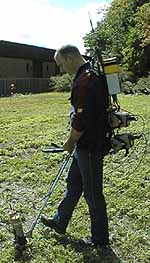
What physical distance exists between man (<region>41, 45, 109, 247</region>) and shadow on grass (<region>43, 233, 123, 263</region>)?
0.07m

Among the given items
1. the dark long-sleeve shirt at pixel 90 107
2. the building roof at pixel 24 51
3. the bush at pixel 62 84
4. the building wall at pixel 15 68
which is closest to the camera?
the dark long-sleeve shirt at pixel 90 107

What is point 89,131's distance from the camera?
3785 millimetres

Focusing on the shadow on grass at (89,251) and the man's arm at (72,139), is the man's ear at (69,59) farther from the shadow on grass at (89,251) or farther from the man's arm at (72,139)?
the shadow on grass at (89,251)

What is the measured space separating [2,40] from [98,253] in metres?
32.9

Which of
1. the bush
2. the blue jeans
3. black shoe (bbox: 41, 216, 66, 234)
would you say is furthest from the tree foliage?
the blue jeans

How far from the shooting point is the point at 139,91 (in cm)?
2539

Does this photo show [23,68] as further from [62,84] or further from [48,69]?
[62,84]

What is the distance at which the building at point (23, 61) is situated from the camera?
3609 cm

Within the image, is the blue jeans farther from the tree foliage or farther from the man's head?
the tree foliage

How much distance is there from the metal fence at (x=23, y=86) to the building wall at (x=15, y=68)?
7.58 feet

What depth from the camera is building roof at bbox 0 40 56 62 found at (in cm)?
3559

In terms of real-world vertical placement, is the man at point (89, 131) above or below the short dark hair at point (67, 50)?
below

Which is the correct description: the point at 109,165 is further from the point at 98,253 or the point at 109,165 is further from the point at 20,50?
the point at 20,50

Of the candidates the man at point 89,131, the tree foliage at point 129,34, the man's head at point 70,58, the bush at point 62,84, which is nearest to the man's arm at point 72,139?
the man at point 89,131
